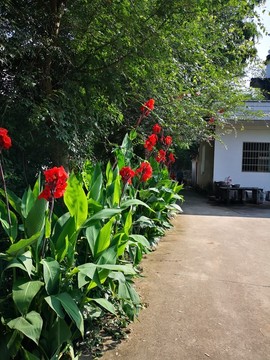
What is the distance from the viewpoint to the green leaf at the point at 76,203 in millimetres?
2910

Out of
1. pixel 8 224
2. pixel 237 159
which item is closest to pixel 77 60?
pixel 8 224

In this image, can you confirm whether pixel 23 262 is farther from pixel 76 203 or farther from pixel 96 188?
pixel 96 188

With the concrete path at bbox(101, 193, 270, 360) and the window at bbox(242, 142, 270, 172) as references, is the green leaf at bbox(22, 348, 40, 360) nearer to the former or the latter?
the concrete path at bbox(101, 193, 270, 360)

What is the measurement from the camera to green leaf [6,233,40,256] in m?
2.35

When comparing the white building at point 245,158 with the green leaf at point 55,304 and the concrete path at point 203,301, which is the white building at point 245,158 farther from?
the green leaf at point 55,304

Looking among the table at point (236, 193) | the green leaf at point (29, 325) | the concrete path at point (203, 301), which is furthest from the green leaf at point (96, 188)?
the table at point (236, 193)

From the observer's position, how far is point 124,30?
4.29m

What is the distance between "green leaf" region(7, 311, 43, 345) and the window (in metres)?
13.9

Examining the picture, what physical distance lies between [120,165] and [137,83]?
50.8 inches

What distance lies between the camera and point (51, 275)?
2.51m

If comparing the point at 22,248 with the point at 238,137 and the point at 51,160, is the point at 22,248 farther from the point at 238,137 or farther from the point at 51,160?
the point at 238,137

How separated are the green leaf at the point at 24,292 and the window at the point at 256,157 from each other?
1376 centimetres

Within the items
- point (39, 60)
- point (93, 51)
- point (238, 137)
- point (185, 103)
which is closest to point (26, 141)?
point (39, 60)

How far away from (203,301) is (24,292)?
2180 mm
